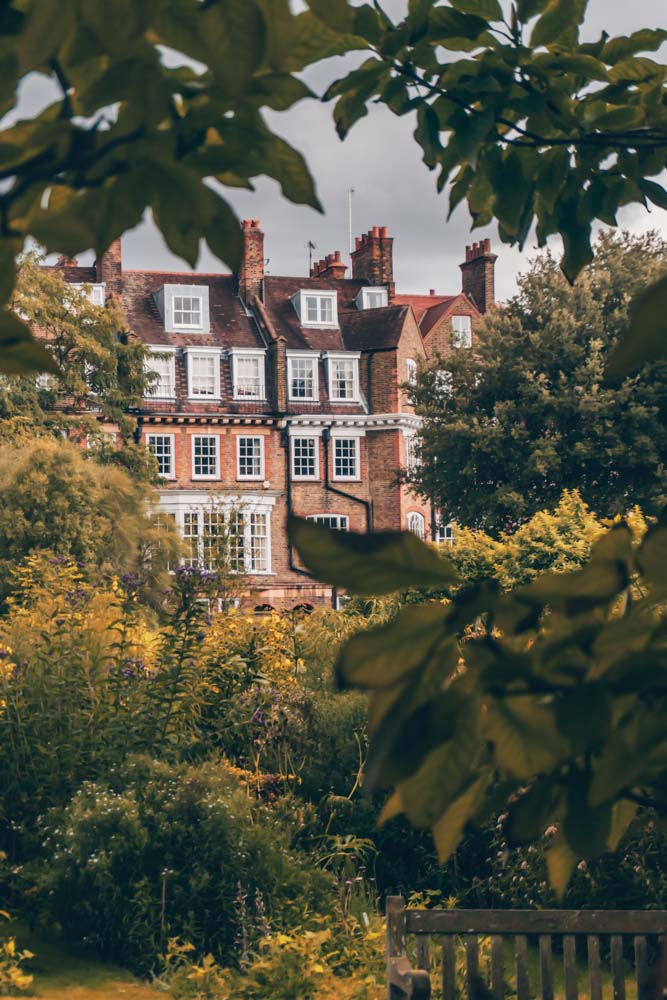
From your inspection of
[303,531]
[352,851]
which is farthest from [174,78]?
[352,851]

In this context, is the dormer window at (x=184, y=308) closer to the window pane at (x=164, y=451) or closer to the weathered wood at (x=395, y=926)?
the window pane at (x=164, y=451)

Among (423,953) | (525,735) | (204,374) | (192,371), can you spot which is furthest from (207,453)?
(525,735)

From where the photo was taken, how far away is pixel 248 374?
3978cm

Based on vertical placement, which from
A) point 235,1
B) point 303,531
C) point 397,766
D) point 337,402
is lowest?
point 397,766

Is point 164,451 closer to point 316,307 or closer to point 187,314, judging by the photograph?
point 187,314

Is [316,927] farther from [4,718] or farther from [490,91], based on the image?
[490,91]

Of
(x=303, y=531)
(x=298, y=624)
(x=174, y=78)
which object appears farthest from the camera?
(x=298, y=624)

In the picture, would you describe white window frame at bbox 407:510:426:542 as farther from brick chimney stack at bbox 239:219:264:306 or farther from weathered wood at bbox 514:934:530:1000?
weathered wood at bbox 514:934:530:1000

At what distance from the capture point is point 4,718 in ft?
24.4

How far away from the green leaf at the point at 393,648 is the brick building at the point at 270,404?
121 feet

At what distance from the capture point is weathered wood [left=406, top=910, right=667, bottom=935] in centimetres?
468

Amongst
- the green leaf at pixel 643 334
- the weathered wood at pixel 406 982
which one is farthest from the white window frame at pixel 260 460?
the green leaf at pixel 643 334

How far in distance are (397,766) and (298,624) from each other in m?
10.1

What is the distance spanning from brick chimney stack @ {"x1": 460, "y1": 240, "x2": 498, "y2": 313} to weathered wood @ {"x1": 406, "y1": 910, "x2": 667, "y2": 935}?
40.1 m
